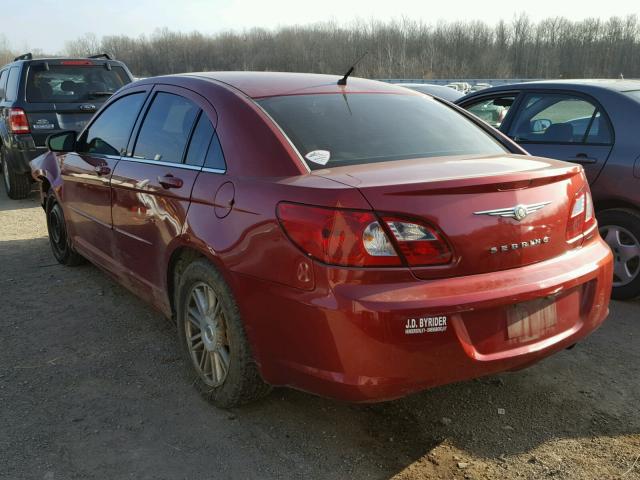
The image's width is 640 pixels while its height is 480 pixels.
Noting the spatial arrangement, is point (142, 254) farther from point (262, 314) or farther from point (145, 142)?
point (262, 314)

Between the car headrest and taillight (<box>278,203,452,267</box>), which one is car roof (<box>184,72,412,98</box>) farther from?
the car headrest

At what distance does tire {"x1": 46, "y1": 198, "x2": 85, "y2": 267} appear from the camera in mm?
5402

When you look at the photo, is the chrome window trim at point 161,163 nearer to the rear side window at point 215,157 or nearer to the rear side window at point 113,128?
the rear side window at point 215,157

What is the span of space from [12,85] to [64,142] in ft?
17.7

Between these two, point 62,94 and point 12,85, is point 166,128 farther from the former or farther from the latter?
point 12,85

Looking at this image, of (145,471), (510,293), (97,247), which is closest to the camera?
(510,293)

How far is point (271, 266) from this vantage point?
2.52 m

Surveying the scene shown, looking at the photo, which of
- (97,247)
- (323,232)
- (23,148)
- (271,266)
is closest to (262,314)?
(271,266)

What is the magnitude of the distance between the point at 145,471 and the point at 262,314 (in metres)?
0.83

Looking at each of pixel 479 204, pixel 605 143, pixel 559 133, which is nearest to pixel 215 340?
pixel 479 204

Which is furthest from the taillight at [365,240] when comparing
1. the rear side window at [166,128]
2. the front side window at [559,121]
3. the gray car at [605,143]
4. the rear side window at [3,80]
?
the rear side window at [3,80]

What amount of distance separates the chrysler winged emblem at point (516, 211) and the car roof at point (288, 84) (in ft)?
4.41

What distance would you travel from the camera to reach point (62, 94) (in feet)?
29.5

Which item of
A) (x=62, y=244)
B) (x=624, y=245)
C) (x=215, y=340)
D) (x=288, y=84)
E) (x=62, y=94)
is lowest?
(x=62, y=244)
